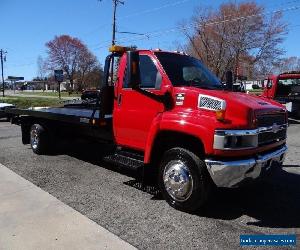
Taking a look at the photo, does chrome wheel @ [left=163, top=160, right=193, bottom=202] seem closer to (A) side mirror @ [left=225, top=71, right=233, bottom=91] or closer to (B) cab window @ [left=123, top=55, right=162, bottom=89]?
(B) cab window @ [left=123, top=55, right=162, bottom=89]

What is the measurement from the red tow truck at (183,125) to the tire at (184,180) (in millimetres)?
13

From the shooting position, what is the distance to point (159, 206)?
5.61 metres

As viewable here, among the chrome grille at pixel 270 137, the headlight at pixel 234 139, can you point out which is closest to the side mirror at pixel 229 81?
the chrome grille at pixel 270 137

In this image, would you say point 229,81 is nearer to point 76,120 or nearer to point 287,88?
point 76,120

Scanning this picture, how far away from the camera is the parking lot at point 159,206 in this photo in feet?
15.2

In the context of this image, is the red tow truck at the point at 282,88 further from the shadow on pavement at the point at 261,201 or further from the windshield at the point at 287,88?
the shadow on pavement at the point at 261,201

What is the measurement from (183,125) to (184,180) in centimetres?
73

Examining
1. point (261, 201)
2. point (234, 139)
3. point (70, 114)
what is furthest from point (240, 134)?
point (70, 114)

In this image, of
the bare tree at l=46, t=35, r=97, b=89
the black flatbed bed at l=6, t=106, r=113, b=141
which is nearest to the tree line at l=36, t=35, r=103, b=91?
the bare tree at l=46, t=35, r=97, b=89

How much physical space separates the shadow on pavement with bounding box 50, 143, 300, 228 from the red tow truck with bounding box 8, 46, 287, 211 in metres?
0.37

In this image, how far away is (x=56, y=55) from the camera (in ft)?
261

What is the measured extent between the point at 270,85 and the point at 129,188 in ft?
47.1

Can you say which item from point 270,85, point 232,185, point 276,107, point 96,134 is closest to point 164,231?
point 232,185

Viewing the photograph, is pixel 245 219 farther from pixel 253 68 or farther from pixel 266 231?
pixel 253 68
